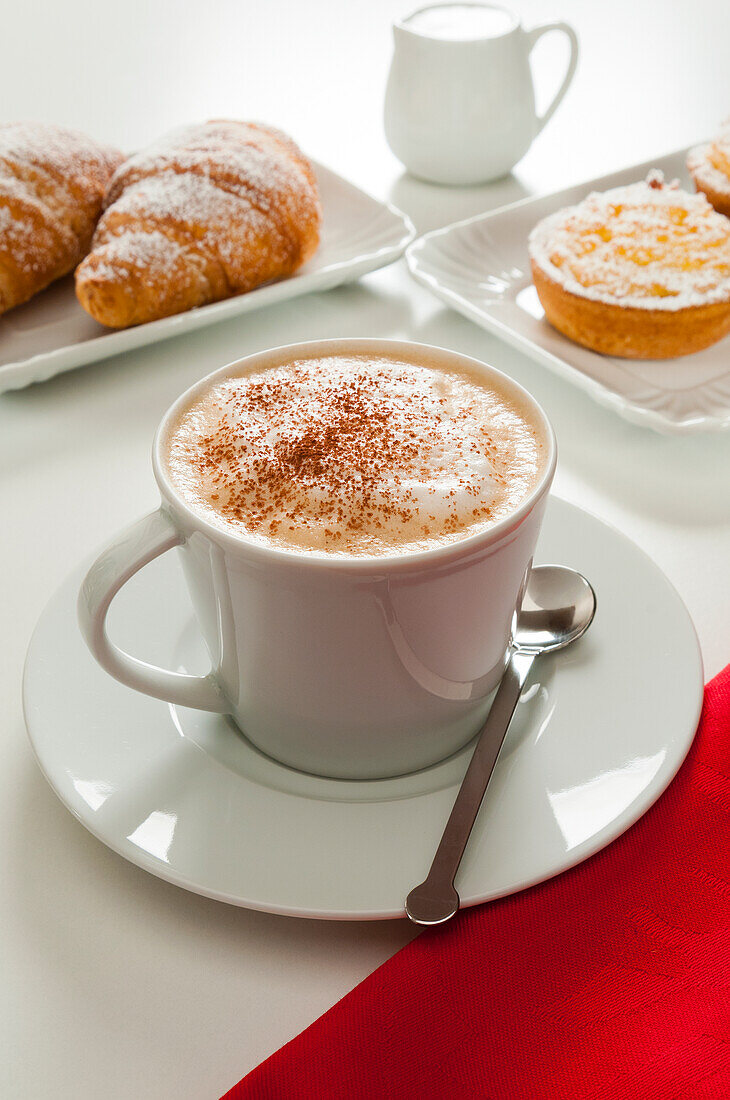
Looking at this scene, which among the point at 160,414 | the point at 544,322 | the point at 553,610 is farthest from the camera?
the point at 544,322

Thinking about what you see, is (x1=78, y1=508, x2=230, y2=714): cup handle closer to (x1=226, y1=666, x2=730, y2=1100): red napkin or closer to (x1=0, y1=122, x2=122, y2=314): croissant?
(x1=226, y1=666, x2=730, y2=1100): red napkin

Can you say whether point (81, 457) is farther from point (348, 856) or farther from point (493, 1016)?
point (493, 1016)

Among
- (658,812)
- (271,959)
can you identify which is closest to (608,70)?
(658,812)

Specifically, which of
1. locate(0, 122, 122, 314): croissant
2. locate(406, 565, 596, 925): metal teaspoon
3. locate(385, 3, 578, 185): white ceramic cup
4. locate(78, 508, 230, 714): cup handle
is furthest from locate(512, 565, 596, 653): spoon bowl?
locate(385, 3, 578, 185): white ceramic cup

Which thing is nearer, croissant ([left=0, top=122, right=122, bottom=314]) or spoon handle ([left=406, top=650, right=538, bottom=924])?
spoon handle ([left=406, top=650, right=538, bottom=924])

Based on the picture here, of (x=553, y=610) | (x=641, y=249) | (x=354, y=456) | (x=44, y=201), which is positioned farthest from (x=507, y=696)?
(x=44, y=201)

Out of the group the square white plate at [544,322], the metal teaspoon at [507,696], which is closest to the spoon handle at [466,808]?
the metal teaspoon at [507,696]

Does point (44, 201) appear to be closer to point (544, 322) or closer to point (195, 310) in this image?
point (195, 310)
